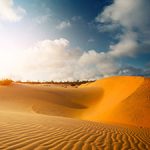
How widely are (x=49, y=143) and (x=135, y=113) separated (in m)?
11.6

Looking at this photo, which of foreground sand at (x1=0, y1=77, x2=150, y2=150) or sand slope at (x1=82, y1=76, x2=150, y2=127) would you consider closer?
foreground sand at (x1=0, y1=77, x2=150, y2=150)

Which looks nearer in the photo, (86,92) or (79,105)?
(79,105)

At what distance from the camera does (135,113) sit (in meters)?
15.2

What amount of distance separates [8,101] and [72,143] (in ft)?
45.6

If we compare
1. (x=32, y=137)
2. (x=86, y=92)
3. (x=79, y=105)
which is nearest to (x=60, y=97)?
(x=79, y=105)

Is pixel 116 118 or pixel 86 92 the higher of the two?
pixel 86 92

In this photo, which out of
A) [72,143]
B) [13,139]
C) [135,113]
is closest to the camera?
[13,139]

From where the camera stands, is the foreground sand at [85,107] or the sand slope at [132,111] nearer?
the foreground sand at [85,107]

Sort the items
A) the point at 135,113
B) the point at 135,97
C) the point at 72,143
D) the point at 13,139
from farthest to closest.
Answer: the point at 135,97 → the point at 135,113 → the point at 72,143 → the point at 13,139

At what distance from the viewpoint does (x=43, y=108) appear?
17109 millimetres

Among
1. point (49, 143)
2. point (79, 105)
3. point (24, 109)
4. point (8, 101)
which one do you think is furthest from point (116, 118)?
point (49, 143)

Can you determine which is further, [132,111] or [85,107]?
[85,107]

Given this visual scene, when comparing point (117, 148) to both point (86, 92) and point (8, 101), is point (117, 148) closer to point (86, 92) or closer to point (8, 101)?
point (8, 101)

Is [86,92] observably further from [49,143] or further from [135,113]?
[49,143]
